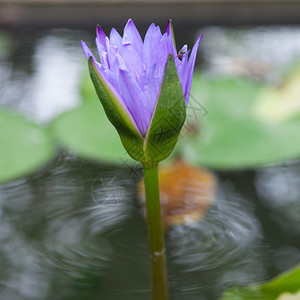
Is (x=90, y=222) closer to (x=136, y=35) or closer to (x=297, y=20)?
(x=136, y=35)

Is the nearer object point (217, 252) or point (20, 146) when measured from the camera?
point (217, 252)

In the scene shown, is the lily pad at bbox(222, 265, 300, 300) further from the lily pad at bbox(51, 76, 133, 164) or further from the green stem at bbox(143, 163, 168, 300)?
the lily pad at bbox(51, 76, 133, 164)

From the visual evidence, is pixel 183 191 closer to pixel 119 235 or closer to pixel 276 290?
pixel 119 235

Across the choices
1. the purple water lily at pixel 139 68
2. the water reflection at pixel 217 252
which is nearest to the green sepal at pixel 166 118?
the purple water lily at pixel 139 68

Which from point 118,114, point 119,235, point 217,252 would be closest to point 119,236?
point 119,235

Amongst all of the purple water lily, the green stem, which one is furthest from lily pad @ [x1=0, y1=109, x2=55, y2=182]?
the purple water lily
